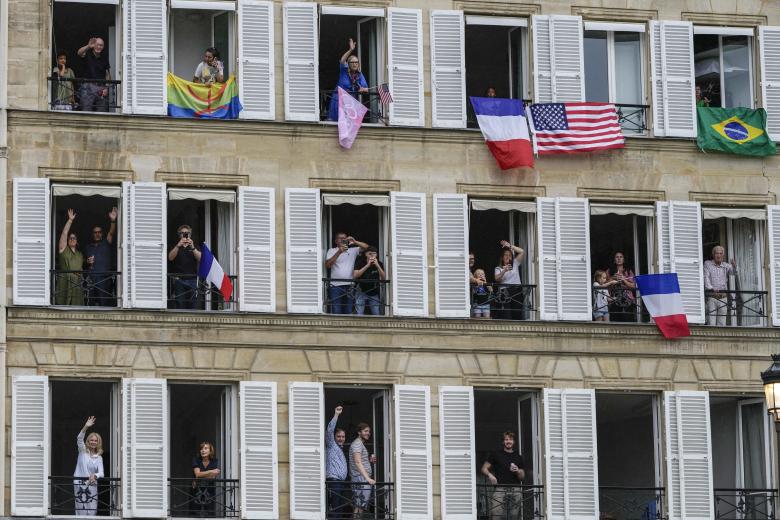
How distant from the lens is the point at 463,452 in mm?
50844

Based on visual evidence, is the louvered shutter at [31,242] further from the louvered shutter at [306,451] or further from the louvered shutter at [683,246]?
the louvered shutter at [683,246]

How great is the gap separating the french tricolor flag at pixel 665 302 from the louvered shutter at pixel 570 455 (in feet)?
6.57

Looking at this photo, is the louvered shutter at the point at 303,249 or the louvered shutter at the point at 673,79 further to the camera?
the louvered shutter at the point at 673,79

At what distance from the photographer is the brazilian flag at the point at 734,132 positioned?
53250mm

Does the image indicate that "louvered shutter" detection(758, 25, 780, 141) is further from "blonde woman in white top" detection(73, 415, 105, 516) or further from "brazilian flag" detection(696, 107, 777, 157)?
"blonde woman in white top" detection(73, 415, 105, 516)

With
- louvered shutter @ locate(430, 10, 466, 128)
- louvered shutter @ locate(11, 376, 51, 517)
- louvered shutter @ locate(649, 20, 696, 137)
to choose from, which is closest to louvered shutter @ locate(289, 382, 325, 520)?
louvered shutter @ locate(11, 376, 51, 517)

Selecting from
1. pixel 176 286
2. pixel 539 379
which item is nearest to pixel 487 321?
pixel 539 379

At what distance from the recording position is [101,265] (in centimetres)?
5075

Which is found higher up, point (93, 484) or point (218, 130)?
point (218, 130)

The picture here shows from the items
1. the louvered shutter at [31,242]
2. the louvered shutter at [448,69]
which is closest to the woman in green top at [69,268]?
the louvered shutter at [31,242]

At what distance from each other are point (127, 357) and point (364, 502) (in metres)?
5.09

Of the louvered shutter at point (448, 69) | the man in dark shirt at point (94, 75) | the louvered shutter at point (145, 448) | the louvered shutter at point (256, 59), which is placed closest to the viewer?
the louvered shutter at point (145, 448)

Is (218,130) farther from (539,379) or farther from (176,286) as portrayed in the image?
(539,379)

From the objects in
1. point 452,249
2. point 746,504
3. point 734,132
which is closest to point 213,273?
point 452,249
